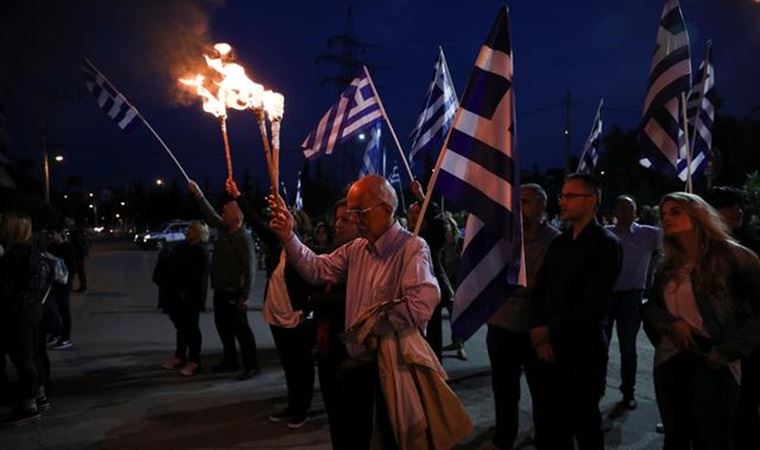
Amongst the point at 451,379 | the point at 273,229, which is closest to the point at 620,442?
the point at 451,379

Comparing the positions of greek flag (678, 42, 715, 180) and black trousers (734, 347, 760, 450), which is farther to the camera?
greek flag (678, 42, 715, 180)

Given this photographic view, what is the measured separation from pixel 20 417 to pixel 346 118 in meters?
4.63

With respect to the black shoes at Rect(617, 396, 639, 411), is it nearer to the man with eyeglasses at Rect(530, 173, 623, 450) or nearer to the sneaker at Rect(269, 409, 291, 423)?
the man with eyeglasses at Rect(530, 173, 623, 450)

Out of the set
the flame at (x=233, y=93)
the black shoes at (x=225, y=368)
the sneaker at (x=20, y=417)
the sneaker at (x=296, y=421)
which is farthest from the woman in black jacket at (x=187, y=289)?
the flame at (x=233, y=93)

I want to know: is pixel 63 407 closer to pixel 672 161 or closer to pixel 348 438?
pixel 348 438

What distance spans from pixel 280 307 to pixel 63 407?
8.38ft

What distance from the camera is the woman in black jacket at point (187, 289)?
7.98m

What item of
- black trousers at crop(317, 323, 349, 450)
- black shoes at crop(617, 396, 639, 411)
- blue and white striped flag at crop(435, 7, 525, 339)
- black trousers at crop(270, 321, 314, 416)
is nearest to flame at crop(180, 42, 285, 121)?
blue and white striped flag at crop(435, 7, 525, 339)

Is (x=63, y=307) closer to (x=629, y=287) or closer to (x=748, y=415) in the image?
(x=629, y=287)

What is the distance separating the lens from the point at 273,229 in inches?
149

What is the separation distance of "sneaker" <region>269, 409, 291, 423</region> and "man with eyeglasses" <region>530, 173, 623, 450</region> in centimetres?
251

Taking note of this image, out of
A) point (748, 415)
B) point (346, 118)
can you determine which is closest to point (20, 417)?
point (346, 118)

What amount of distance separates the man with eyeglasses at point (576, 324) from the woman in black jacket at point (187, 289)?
15.8 feet

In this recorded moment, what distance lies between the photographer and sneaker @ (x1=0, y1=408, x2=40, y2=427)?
599 centimetres
